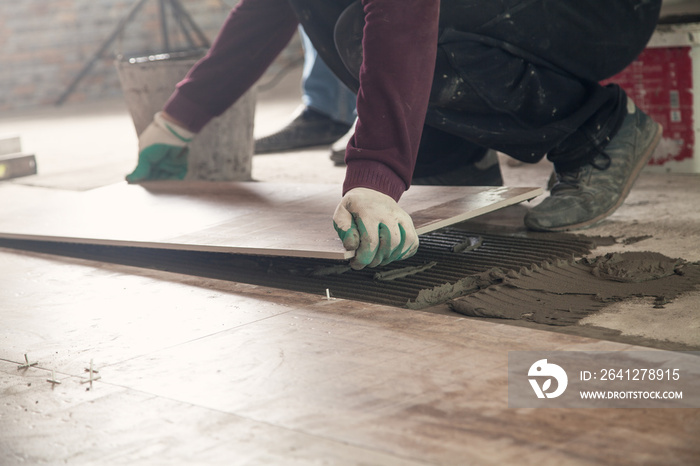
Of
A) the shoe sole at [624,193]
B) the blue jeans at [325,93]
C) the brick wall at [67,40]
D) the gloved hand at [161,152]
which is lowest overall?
the shoe sole at [624,193]

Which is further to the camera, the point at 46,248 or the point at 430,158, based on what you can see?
the point at 430,158

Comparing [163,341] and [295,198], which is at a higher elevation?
[295,198]

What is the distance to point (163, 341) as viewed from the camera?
1328 millimetres

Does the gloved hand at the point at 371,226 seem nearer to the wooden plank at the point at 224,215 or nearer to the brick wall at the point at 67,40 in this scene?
the wooden plank at the point at 224,215

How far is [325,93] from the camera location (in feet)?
11.9

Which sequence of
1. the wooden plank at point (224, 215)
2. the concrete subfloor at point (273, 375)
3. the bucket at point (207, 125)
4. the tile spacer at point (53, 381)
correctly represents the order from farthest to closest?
the bucket at point (207, 125) < the wooden plank at point (224, 215) < the tile spacer at point (53, 381) < the concrete subfloor at point (273, 375)

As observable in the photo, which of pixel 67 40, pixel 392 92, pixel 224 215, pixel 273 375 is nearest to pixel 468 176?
pixel 224 215

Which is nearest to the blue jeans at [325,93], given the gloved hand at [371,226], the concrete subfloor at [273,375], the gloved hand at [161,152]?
the gloved hand at [161,152]

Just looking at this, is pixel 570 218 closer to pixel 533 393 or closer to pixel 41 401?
pixel 533 393

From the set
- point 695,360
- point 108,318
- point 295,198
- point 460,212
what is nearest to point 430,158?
point 295,198

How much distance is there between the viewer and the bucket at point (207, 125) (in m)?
2.74

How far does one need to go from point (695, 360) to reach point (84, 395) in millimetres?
872

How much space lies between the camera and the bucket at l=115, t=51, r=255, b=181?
2.74 metres

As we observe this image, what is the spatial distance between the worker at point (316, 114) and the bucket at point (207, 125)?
0.72 meters
